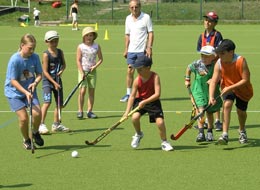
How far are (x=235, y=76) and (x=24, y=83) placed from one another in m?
2.90

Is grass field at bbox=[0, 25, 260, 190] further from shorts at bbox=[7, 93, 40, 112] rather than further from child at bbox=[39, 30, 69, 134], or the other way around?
shorts at bbox=[7, 93, 40, 112]

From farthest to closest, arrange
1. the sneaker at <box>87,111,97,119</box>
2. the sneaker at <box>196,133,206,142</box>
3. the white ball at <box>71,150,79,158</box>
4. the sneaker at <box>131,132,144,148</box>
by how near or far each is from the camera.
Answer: the sneaker at <box>87,111,97,119</box>
the sneaker at <box>196,133,206,142</box>
the sneaker at <box>131,132,144,148</box>
the white ball at <box>71,150,79,158</box>

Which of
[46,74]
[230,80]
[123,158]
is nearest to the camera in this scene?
[123,158]

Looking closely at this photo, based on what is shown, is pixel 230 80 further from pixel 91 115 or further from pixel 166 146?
pixel 91 115

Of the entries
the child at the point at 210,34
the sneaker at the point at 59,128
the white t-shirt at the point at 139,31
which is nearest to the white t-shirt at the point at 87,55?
the sneaker at the point at 59,128

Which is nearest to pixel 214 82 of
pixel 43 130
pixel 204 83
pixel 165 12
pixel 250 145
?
pixel 204 83

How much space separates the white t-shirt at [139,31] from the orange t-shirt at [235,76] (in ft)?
14.2

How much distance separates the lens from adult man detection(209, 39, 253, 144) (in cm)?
916

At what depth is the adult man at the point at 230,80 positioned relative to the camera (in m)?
9.16

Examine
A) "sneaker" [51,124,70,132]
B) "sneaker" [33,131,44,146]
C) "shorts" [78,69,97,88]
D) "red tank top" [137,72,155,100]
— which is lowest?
"sneaker" [51,124,70,132]

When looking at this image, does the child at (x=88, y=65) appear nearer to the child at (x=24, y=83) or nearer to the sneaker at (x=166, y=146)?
the child at (x=24, y=83)

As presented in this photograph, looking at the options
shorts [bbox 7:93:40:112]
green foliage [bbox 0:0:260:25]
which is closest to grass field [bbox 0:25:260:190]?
shorts [bbox 7:93:40:112]

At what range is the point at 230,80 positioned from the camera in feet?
30.7

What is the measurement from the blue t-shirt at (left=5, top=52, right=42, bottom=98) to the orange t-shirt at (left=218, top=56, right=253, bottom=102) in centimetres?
257
